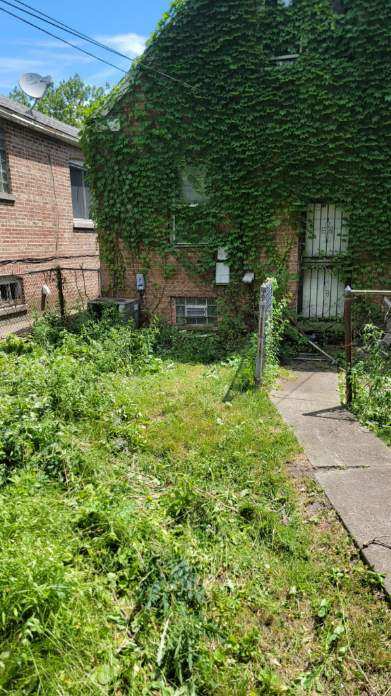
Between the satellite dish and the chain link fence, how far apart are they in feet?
12.9

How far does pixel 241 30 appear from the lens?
8.16 metres

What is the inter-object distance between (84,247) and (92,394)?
30.5 ft

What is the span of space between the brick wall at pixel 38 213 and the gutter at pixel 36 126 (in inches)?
8.2

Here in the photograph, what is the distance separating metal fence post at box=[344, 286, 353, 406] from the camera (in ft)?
16.4

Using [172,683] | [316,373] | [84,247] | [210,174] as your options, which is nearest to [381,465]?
[172,683]

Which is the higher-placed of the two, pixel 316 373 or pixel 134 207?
pixel 134 207

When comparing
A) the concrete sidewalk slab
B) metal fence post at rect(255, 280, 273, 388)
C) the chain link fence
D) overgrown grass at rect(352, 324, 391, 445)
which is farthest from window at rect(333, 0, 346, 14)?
the chain link fence

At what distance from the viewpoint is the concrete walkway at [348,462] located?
2924mm

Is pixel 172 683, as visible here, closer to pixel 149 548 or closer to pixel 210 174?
pixel 149 548

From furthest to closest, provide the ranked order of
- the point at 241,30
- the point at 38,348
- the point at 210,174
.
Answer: the point at 210,174
the point at 241,30
the point at 38,348

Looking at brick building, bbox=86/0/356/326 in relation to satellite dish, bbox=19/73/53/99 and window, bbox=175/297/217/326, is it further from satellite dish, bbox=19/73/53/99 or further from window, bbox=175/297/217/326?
satellite dish, bbox=19/73/53/99

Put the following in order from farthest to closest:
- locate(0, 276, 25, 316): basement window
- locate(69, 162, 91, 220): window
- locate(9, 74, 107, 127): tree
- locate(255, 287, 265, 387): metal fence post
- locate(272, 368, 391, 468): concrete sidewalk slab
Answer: locate(9, 74, 107, 127): tree → locate(69, 162, 91, 220): window → locate(0, 276, 25, 316): basement window → locate(255, 287, 265, 387): metal fence post → locate(272, 368, 391, 468): concrete sidewalk slab

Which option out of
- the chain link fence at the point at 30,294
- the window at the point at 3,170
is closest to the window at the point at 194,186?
the chain link fence at the point at 30,294

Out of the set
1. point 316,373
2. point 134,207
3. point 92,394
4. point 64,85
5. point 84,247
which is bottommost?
point 316,373
